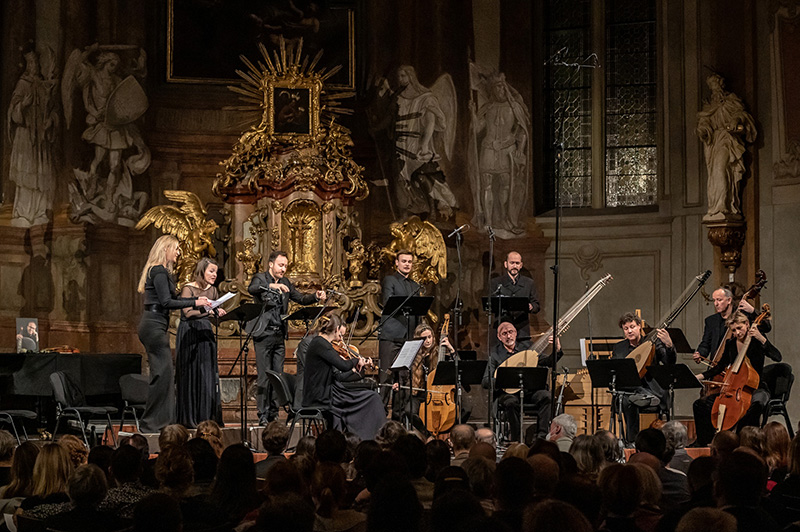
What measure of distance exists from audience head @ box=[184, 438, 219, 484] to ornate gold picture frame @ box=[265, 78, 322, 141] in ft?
28.9

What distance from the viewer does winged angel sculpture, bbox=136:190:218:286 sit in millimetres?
13836

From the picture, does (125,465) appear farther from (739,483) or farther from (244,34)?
(244,34)

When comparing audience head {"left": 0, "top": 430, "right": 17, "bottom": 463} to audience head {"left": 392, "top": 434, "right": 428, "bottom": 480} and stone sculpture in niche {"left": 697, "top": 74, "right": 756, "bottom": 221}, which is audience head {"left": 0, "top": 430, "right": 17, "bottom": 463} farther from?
stone sculpture in niche {"left": 697, "top": 74, "right": 756, "bottom": 221}

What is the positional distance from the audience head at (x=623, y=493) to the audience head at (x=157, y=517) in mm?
1647

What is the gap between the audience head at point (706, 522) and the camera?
3.18 m

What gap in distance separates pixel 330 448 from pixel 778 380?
5.86 metres

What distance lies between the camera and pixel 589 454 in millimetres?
6121

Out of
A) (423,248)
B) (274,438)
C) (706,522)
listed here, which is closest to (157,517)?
(706,522)

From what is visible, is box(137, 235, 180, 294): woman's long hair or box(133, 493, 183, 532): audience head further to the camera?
box(137, 235, 180, 294): woman's long hair

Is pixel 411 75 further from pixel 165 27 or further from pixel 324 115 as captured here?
pixel 165 27

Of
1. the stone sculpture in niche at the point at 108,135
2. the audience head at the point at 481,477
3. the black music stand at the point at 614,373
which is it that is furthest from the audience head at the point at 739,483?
the stone sculpture in niche at the point at 108,135

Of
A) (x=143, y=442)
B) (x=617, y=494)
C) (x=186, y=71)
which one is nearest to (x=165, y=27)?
(x=186, y=71)

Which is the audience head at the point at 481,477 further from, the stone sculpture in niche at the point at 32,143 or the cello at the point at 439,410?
the stone sculpture in niche at the point at 32,143

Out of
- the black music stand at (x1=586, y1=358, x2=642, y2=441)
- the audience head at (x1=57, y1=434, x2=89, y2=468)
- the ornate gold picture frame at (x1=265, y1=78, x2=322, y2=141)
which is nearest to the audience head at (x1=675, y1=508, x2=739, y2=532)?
the audience head at (x1=57, y1=434, x2=89, y2=468)
